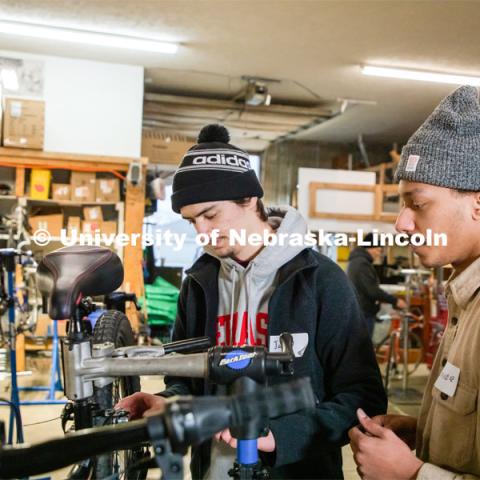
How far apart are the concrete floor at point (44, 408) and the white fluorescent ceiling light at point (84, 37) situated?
337 cm

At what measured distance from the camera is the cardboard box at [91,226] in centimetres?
522

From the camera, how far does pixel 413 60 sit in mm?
5418

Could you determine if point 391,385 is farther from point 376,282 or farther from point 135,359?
point 135,359

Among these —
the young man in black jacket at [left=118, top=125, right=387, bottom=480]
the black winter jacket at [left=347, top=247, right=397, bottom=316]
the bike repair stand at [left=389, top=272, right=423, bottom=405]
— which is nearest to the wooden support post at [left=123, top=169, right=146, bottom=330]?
the black winter jacket at [left=347, top=247, right=397, bottom=316]

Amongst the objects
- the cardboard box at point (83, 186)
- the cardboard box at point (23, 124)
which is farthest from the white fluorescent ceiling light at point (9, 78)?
the cardboard box at point (83, 186)

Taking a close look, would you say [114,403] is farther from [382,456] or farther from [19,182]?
[19,182]

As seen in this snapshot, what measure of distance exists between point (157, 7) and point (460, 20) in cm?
271

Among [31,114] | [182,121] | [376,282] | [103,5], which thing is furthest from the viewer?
[182,121]

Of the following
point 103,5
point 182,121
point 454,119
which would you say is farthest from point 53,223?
point 454,119

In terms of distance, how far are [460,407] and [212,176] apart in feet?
2.50

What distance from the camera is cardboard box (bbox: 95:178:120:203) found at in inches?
207

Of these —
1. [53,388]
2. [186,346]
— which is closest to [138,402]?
[186,346]

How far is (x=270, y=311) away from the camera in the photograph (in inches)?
47.0

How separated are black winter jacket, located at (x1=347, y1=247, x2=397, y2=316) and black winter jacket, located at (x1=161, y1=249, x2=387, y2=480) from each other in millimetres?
4141
